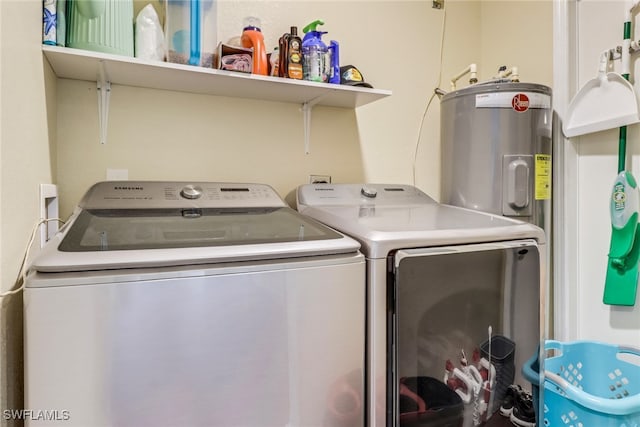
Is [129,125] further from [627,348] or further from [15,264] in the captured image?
[627,348]

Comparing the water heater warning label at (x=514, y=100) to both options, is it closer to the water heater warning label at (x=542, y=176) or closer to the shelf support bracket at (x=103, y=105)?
the water heater warning label at (x=542, y=176)

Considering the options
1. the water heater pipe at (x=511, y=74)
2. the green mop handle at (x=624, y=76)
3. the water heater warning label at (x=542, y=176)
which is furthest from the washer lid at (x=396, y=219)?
the water heater pipe at (x=511, y=74)

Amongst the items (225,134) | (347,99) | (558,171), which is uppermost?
(347,99)

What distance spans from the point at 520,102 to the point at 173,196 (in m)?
1.45

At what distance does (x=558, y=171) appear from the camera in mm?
1816

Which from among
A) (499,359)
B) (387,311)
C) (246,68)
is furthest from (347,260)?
(246,68)

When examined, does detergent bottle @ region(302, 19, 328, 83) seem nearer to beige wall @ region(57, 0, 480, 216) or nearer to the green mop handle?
beige wall @ region(57, 0, 480, 216)

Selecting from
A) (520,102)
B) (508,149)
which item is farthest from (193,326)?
(520,102)

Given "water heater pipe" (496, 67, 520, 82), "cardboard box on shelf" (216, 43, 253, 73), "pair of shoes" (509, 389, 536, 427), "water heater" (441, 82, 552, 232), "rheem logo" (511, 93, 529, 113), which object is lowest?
"pair of shoes" (509, 389, 536, 427)

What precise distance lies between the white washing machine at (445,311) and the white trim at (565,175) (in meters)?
0.63

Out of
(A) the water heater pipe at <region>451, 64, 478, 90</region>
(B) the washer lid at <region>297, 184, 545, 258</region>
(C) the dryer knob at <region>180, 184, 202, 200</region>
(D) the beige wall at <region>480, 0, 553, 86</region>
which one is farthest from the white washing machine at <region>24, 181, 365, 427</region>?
(D) the beige wall at <region>480, 0, 553, 86</region>

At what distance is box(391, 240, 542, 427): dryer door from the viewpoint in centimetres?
109

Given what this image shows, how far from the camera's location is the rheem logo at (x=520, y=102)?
1.64 meters

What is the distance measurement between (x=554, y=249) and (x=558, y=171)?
0.37 m
